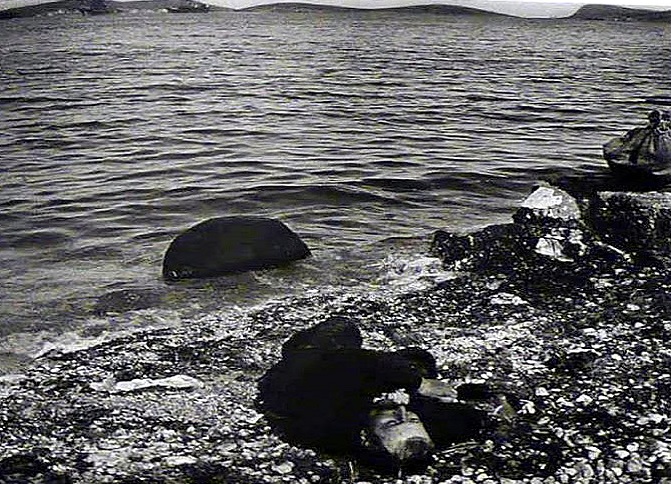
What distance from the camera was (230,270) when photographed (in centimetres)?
927

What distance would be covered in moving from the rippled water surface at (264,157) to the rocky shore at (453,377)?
1.11 metres

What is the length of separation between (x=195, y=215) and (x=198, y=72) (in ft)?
70.9

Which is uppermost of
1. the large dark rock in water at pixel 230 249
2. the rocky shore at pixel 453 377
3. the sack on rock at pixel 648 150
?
the sack on rock at pixel 648 150

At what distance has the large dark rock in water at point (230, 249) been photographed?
928 cm

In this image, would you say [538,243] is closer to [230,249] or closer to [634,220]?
[634,220]

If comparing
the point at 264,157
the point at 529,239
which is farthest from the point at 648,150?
the point at 264,157

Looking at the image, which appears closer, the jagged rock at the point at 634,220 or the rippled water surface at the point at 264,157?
the jagged rock at the point at 634,220

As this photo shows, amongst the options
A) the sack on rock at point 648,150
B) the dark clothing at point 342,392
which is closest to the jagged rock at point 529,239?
the dark clothing at point 342,392

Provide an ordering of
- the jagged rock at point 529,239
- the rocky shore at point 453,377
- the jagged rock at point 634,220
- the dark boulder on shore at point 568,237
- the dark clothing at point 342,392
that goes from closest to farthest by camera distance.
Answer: the rocky shore at point 453,377 → the dark clothing at point 342,392 → the dark boulder on shore at point 568,237 → the jagged rock at point 529,239 → the jagged rock at point 634,220

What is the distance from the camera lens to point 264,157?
16.8 metres

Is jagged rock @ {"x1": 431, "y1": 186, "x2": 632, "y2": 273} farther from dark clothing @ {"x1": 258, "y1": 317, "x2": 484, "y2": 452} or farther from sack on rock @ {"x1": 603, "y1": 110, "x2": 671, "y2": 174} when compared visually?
sack on rock @ {"x1": 603, "y1": 110, "x2": 671, "y2": 174}

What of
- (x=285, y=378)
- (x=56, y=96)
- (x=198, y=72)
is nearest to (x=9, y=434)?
(x=285, y=378)

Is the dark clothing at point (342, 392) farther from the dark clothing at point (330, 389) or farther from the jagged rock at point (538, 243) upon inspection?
the jagged rock at point (538, 243)

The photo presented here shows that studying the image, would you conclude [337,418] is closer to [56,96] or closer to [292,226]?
[292,226]
